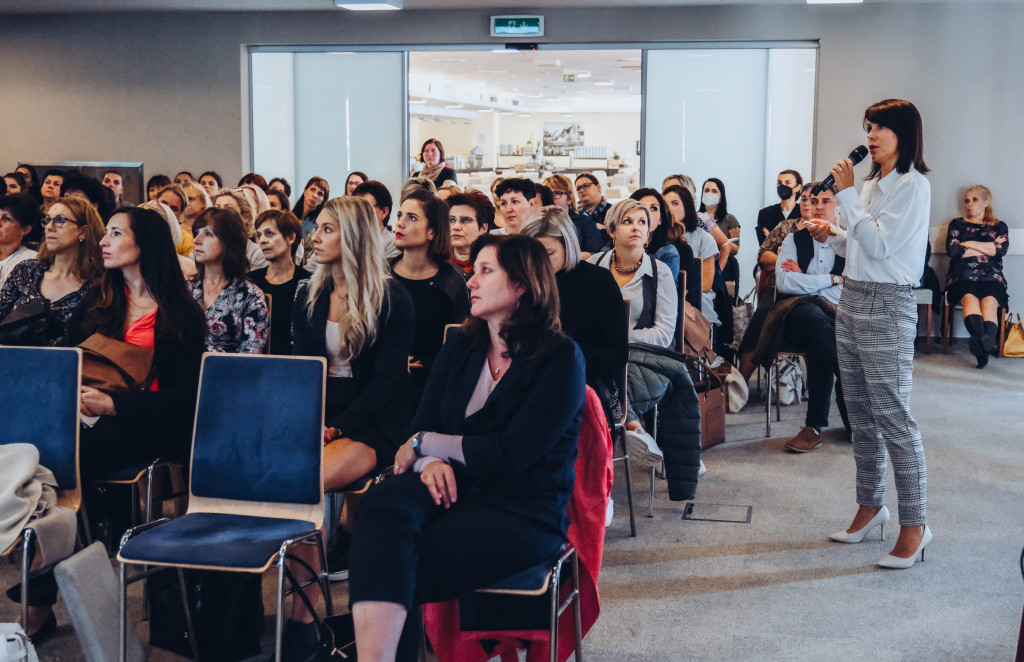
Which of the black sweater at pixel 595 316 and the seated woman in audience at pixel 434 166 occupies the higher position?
the seated woman in audience at pixel 434 166

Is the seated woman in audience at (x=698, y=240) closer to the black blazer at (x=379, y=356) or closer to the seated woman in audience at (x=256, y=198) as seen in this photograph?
the seated woman in audience at (x=256, y=198)

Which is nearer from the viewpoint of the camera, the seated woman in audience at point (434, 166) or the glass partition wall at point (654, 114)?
the seated woman in audience at point (434, 166)

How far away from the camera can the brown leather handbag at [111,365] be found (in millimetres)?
3334

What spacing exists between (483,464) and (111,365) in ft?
5.38

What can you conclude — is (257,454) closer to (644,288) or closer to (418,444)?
(418,444)

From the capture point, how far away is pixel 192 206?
21.5 feet

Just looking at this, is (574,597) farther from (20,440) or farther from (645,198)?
(645,198)

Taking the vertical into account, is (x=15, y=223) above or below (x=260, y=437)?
above

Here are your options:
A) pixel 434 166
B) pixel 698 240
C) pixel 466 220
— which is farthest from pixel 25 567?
pixel 434 166

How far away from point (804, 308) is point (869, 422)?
1.87 meters

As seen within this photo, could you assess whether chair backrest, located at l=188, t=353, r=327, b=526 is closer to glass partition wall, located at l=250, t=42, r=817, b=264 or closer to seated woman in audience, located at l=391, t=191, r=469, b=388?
seated woman in audience, located at l=391, t=191, r=469, b=388

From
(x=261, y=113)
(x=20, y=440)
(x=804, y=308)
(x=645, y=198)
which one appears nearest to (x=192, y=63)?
(x=261, y=113)

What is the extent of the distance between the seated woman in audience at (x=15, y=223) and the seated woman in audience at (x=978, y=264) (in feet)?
22.6

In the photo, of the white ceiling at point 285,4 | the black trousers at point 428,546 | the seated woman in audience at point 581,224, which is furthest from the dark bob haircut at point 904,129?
the white ceiling at point 285,4
